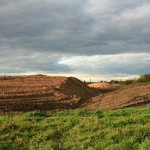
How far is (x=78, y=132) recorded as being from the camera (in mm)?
13289

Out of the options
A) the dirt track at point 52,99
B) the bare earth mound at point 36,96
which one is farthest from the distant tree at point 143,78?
the dirt track at point 52,99

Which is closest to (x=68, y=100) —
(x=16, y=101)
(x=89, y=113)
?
(x=16, y=101)

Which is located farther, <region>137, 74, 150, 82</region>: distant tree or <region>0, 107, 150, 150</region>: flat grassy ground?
<region>137, 74, 150, 82</region>: distant tree

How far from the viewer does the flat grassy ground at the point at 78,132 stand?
39.6ft

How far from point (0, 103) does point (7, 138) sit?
8.58 m

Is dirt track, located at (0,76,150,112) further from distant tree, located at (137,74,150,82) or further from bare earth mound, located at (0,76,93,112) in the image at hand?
distant tree, located at (137,74,150,82)

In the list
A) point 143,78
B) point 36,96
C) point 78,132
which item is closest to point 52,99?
point 36,96

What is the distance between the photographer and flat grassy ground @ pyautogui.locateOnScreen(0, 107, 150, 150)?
1208cm

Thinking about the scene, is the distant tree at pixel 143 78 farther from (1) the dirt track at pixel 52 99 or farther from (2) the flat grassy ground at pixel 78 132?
(2) the flat grassy ground at pixel 78 132

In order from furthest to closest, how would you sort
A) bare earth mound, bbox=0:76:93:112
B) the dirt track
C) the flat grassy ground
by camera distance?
bare earth mound, bbox=0:76:93:112, the dirt track, the flat grassy ground

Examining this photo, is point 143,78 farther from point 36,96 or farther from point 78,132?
point 78,132

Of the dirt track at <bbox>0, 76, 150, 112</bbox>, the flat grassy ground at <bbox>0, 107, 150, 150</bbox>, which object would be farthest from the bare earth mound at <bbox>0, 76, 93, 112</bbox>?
the flat grassy ground at <bbox>0, 107, 150, 150</bbox>

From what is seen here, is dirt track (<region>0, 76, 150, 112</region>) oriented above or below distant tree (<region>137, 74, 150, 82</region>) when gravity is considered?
below

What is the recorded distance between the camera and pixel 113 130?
42.3 feet
